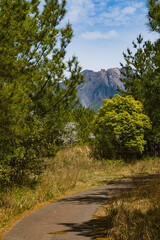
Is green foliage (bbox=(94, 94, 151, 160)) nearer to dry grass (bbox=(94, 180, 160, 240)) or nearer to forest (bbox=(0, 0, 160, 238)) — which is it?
forest (bbox=(0, 0, 160, 238))

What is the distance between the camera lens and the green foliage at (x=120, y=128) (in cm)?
1802

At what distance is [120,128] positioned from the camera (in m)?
17.7

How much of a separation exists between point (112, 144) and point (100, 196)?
10.3m

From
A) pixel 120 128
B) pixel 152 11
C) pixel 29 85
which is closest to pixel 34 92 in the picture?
pixel 29 85

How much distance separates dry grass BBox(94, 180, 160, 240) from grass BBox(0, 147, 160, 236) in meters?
2.32

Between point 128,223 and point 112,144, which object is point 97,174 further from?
point 128,223

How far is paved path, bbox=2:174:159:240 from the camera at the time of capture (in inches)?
205

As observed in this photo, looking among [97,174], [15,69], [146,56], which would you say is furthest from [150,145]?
[15,69]

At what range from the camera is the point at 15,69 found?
751 cm

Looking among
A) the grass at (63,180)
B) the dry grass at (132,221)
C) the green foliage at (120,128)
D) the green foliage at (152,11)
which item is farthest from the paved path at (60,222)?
the green foliage at (120,128)

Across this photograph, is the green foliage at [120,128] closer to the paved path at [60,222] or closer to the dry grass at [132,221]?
the paved path at [60,222]

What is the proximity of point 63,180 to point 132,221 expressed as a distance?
586cm

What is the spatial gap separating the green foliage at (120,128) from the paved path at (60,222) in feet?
32.5

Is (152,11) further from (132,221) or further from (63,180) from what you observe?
(63,180)
